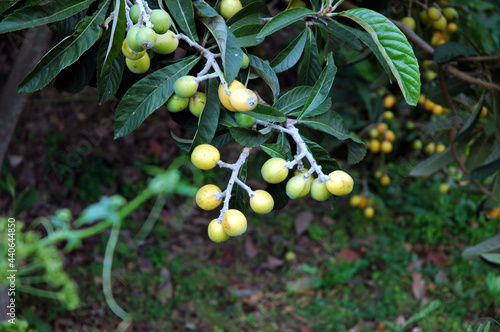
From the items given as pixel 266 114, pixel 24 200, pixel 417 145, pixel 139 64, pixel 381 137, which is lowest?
pixel 417 145

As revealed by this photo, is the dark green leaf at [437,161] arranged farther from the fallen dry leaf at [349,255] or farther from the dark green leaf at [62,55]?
the dark green leaf at [62,55]

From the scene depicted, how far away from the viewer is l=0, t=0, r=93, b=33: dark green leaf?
88cm

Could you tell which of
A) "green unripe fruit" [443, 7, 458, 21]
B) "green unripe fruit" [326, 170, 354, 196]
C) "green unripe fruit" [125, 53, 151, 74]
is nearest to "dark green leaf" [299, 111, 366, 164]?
"green unripe fruit" [326, 170, 354, 196]

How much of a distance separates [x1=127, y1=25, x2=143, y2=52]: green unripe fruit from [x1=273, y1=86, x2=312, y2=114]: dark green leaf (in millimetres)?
303

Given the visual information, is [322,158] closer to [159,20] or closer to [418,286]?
[159,20]

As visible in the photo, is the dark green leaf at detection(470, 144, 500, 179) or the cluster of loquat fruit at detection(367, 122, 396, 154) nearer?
the dark green leaf at detection(470, 144, 500, 179)

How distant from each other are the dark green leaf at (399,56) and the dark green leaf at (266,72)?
0.70ft

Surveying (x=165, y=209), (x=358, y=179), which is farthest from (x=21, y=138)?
(x=358, y=179)

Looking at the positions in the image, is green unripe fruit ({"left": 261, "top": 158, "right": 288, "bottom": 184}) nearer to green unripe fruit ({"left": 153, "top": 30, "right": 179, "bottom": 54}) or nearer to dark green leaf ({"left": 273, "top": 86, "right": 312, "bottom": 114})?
dark green leaf ({"left": 273, "top": 86, "right": 312, "bottom": 114})

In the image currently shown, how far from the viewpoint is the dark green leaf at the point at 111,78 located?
975 millimetres

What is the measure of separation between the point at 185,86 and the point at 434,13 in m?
1.32

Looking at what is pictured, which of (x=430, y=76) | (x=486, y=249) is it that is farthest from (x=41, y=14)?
(x=430, y=76)

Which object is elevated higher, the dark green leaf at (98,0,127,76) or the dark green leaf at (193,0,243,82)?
the dark green leaf at (98,0,127,76)

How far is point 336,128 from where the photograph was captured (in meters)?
0.99
